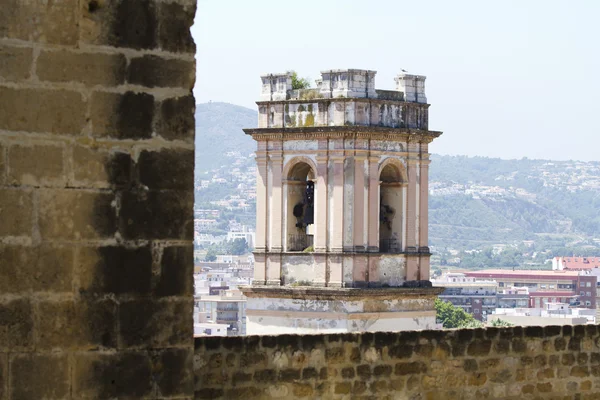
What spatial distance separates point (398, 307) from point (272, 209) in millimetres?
3475

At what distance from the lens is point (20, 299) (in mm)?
4711

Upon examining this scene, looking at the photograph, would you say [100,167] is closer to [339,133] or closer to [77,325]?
[77,325]

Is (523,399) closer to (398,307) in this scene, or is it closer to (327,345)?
(327,345)

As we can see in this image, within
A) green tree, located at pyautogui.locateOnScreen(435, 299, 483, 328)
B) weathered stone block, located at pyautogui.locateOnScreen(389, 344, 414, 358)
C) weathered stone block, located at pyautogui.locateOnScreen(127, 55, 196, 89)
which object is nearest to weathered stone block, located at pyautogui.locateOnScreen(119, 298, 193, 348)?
weathered stone block, located at pyautogui.locateOnScreen(127, 55, 196, 89)

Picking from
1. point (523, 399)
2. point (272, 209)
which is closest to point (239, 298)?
point (272, 209)

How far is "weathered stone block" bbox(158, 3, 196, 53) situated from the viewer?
4.92 m

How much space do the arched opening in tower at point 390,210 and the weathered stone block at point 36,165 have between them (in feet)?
101

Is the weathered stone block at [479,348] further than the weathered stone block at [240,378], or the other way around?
the weathered stone block at [479,348]

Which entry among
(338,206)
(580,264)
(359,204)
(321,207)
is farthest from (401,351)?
(580,264)

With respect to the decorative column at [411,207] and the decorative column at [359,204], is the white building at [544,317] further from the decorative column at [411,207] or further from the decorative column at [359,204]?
the decorative column at [359,204]

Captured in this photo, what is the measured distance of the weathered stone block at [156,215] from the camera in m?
4.87

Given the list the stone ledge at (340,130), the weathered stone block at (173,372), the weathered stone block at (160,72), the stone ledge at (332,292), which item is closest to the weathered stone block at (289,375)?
the weathered stone block at (173,372)

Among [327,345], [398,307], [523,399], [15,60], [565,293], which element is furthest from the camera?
[565,293]

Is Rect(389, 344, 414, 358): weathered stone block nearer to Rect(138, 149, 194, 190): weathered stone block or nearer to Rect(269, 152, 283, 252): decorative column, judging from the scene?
Rect(138, 149, 194, 190): weathered stone block
